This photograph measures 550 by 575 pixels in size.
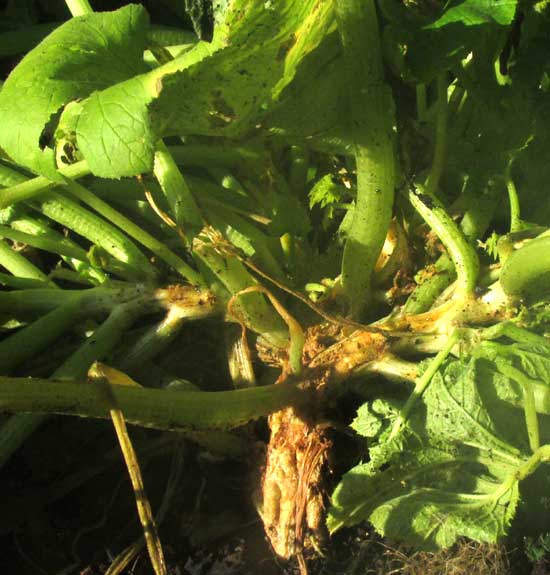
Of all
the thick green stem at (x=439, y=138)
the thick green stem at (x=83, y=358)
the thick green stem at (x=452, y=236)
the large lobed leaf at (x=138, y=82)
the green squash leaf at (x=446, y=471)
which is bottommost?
the green squash leaf at (x=446, y=471)

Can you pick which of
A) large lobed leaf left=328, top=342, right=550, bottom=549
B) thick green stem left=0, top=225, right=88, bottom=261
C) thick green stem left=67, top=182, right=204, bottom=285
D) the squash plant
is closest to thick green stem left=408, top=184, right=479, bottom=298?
the squash plant

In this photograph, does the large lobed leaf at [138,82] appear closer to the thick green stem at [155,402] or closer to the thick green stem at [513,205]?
the thick green stem at [155,402]

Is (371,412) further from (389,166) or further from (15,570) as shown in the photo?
(15,570)

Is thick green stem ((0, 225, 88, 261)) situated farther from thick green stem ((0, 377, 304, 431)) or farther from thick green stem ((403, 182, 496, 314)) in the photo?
thick green stem ((403, 182, 496, 314))

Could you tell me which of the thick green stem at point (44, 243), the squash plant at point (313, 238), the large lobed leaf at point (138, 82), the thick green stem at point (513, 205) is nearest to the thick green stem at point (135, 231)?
the squash plant at point (313, 238)

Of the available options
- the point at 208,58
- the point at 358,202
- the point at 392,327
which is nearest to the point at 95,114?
the point at 208,58

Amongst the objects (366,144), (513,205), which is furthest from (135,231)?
(513,205)
